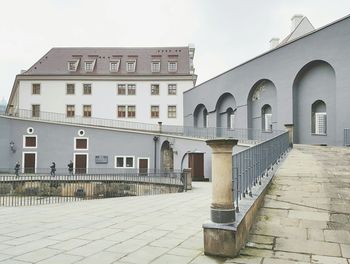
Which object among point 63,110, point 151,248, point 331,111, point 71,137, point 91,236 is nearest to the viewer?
point 151,248

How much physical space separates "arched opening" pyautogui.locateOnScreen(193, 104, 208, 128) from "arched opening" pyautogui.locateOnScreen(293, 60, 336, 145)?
1363cm

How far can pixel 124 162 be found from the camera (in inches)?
1324

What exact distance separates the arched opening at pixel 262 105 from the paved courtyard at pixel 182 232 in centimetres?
1648

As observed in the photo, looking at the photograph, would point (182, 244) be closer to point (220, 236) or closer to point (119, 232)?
point (220, 236)

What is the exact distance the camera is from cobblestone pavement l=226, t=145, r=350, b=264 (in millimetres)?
4859

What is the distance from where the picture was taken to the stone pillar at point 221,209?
4.86m

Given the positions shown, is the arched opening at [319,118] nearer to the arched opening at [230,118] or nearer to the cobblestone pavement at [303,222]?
the arched opening at [230,118]

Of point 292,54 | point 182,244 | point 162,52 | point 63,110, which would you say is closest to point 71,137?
point 63,110

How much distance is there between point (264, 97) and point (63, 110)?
2361 centimetres

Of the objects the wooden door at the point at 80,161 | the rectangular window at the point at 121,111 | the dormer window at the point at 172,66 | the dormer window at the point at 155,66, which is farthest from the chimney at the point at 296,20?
the wooden door at the point at 80,161

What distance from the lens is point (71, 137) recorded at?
33719 millimetres

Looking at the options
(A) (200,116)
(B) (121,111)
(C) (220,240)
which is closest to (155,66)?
(B) (121,111)

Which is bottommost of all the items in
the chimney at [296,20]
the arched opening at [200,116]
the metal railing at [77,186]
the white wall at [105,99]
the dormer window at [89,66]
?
the metal railing at [77,186]

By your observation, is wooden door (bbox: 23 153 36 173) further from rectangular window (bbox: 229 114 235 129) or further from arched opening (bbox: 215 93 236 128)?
rectangular window (bbox: 229 114 235 129)
